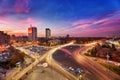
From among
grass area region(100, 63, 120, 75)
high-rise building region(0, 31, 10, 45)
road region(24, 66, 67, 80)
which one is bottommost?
road region(24, 66, 67, 80)

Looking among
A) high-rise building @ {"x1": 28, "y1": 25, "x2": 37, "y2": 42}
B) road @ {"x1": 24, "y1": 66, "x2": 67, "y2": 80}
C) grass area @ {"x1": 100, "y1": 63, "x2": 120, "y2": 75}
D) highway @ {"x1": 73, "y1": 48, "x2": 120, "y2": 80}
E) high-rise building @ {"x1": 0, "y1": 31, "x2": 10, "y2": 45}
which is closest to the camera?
road @ {"x1": 24, "y1": 66, "x2": 67, "y2": 80}

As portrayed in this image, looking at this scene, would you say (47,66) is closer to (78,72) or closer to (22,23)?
(78,72)

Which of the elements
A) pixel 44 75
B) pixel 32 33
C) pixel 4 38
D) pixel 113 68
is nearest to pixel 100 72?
pixel 113 68

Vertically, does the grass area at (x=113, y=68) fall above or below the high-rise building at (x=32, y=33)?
below

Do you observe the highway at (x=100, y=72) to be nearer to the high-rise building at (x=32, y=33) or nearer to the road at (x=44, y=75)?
the road at (x=44, y=75)

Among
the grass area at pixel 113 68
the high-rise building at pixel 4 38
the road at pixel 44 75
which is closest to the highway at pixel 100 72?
the grass area at pixel 113 68

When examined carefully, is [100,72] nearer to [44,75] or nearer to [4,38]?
[44,75]

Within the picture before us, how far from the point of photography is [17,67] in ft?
26.7

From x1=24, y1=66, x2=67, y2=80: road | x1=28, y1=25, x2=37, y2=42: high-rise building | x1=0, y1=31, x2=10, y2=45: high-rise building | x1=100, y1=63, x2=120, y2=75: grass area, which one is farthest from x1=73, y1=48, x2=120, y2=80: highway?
x1=0, y1=31, x2=10, y2=45: high-rise building

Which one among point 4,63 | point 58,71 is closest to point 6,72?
point 4,63

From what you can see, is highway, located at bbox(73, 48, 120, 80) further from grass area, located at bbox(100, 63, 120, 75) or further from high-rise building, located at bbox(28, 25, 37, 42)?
high-rise building, located at bbox(28, 25, 37, 42)

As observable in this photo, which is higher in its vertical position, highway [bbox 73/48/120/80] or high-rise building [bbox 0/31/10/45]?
high-rise building [bbox 0/31/10/45]

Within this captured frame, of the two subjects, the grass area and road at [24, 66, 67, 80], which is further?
the grass area

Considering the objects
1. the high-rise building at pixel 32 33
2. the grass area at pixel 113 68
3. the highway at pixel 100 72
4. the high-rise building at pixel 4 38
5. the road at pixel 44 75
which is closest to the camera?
the road at pixel 44 75
